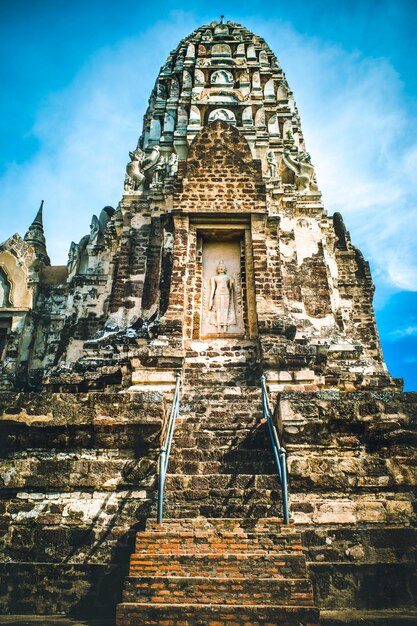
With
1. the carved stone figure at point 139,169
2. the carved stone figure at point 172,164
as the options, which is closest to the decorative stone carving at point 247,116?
the carved stone figure at point 172,164

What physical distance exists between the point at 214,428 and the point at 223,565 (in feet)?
9.21

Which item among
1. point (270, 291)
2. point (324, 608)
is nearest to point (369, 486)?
point (324, 608)

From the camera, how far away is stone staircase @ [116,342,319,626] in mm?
4113

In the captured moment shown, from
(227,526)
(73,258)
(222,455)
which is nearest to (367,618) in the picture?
(227,526)

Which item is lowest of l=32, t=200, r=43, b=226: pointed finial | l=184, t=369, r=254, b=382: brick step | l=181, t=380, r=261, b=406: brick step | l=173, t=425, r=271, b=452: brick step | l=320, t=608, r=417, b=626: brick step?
l=320, t=608, r=417, b=626: brick step

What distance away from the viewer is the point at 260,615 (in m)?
4.06

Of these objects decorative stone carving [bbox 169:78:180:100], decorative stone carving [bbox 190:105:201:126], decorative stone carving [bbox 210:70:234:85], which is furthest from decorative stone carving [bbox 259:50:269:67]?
decorative stone carving [bbox 190:105:201:126]

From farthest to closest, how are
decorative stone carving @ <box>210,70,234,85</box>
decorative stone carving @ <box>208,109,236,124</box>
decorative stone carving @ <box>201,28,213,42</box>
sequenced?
decorative stone carving @ <box>201,28,213,42</box>
decorative stone carving @ <box>210,70,234,85</box>
decorative stone carving @ <box>208,109,236,124</box>

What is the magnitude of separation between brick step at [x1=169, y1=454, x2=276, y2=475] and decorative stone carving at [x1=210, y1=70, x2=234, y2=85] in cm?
1649

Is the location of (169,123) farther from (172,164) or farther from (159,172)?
(159,172)

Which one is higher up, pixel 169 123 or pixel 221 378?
pixel 169 123

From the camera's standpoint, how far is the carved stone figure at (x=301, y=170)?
15695 millimetres

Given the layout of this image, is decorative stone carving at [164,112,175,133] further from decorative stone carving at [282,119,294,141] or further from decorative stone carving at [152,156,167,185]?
decorative stone carving at [282,119,294,141]

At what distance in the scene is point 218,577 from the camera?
4.41m
